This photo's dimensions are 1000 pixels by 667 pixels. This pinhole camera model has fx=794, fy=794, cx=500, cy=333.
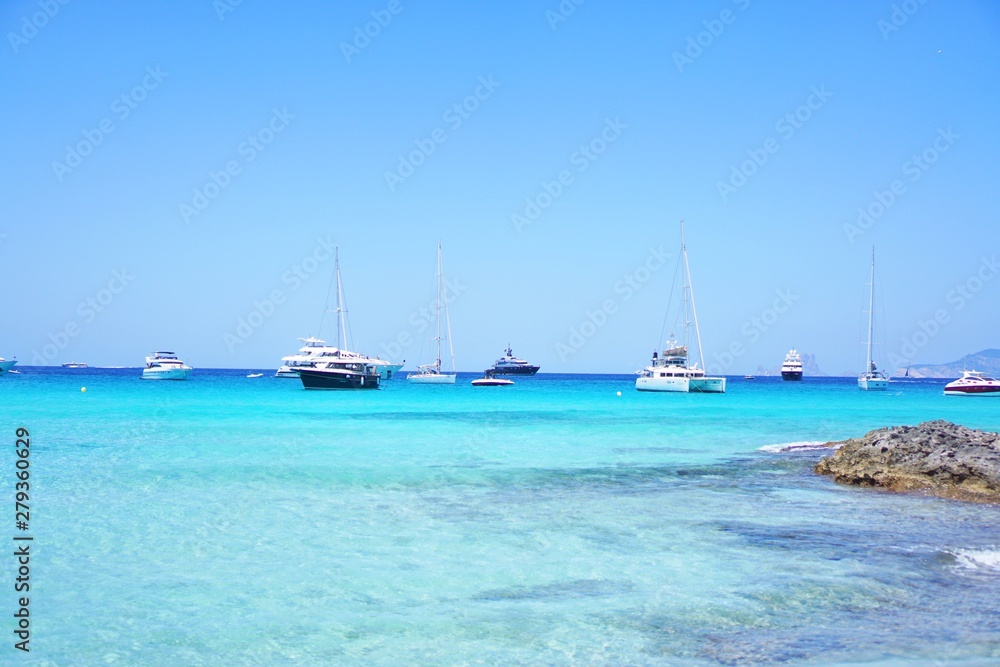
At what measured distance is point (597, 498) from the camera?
13656mm

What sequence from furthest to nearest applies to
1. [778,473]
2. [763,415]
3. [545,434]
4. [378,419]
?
[763,415] → [378,419] → [545,434] → [778,473]

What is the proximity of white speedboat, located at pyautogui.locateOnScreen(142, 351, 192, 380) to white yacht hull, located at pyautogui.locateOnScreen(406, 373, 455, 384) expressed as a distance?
2887 centimetres

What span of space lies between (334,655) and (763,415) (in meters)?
37.2

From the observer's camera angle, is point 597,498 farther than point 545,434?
No

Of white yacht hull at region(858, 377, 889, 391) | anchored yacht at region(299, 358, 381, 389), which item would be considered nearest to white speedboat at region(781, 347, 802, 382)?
white yacht hull at region(858, 377, 889, 391)

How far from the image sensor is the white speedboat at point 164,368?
9475cm

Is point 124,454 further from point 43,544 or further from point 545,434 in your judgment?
point 545,434

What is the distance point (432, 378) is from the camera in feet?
291

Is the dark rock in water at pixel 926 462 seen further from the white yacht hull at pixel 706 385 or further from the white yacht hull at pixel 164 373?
the white yacht hull at pixel 164 373

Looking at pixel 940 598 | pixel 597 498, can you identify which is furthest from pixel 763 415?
pixel 940 598

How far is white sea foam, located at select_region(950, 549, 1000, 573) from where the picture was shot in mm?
8789

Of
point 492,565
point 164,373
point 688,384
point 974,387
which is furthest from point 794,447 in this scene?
point 164,373

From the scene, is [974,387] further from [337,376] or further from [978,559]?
[978,559]


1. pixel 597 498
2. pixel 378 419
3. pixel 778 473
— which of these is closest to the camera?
pixel 597 498
